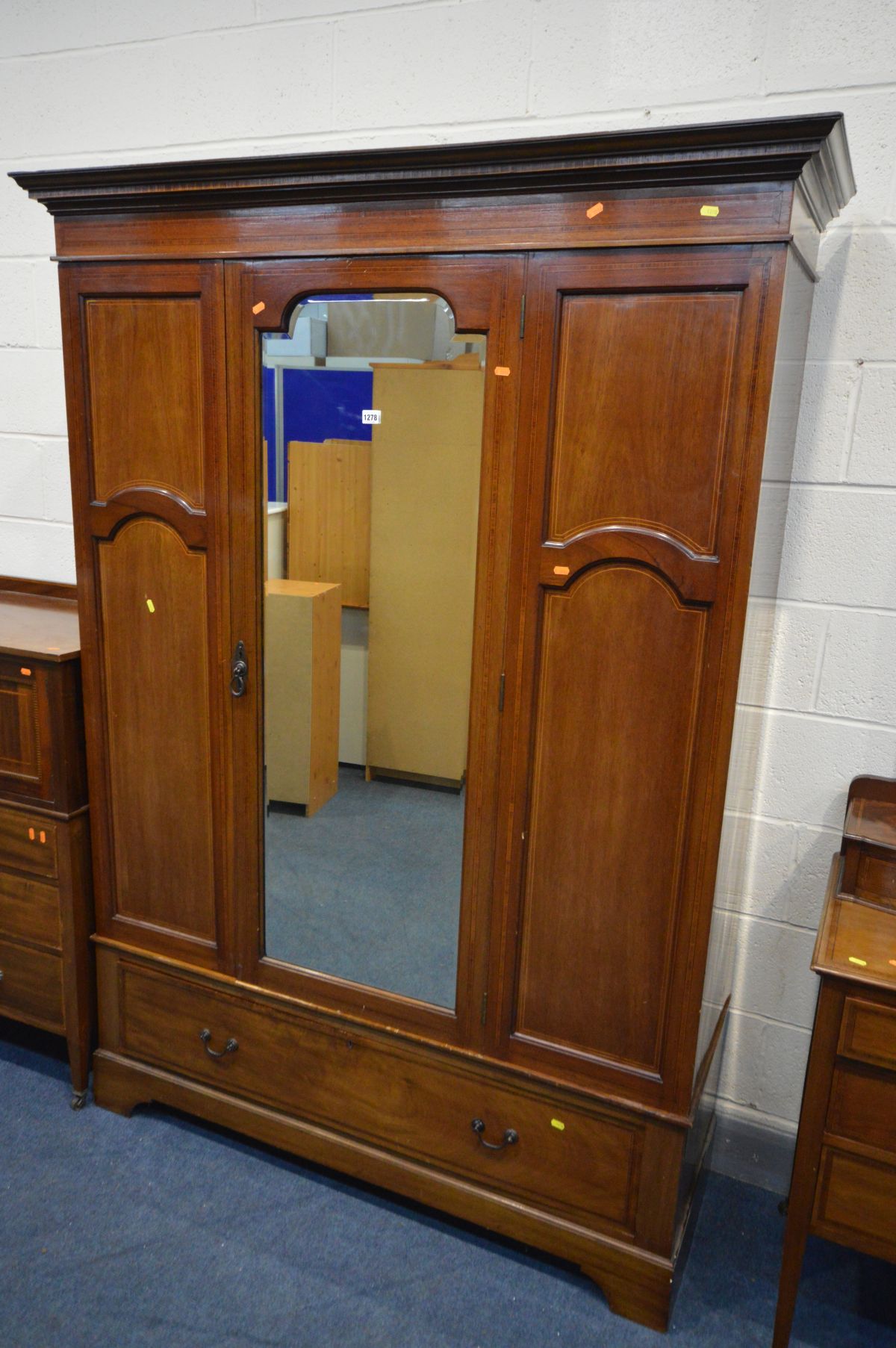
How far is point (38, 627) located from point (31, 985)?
77 centimetres

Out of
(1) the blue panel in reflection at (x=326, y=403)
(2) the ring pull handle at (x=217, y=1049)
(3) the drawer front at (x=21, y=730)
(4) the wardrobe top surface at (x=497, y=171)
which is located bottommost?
(2) the ring pull handle at (x=217, y=1049)

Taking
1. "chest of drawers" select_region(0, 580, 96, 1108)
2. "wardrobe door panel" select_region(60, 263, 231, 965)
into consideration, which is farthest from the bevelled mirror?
"chest of drawers" select_region(0, 580, 96, 1108)

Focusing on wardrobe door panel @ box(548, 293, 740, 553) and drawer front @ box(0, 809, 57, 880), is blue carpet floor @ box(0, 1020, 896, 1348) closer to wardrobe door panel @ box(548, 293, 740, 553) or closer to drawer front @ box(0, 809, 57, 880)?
drawer front @ box(0, 809, 57, 880)

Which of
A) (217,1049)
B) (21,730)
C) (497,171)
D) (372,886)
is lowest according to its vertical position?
(217,1049)

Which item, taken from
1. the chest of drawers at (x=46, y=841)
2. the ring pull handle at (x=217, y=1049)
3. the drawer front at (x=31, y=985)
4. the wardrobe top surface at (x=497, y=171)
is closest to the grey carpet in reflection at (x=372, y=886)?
the ring pull handle at (x=217, y=1049)

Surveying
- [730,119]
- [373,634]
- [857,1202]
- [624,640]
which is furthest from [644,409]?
[857,1202]

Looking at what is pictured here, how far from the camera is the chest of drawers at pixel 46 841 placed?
1.84 m

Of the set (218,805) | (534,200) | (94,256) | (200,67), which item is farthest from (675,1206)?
(200,67)

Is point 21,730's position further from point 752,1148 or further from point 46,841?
point 752,1148

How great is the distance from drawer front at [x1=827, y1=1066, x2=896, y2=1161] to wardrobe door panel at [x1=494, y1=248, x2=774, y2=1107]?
0.23 m

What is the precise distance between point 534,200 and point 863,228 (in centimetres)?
60

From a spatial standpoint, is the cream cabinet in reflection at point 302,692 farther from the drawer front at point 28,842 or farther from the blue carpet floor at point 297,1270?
the blue carpet floor at point 297,1270

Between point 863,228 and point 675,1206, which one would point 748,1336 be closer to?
point 675,1206

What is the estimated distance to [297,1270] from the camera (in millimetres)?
1650
